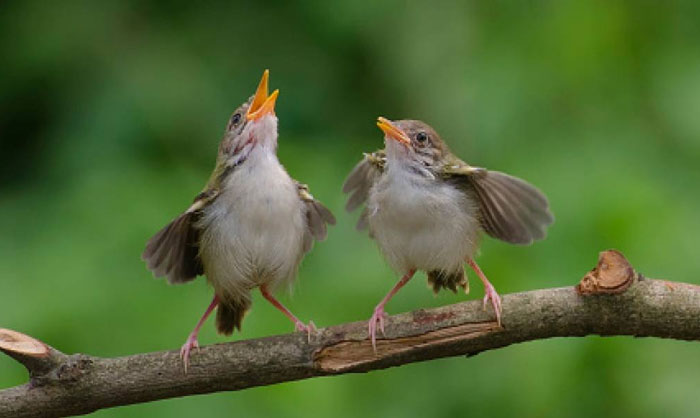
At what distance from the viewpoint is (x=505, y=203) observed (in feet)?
15.6

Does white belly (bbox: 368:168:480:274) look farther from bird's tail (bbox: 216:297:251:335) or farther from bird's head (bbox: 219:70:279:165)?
bird's tail (bbox: 216:297:251:335)

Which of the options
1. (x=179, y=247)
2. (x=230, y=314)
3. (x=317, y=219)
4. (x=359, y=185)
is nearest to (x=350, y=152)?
(x=359, y=185)

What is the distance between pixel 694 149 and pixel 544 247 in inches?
38.2

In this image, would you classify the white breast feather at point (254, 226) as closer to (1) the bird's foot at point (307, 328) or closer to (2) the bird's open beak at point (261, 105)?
(2) the bird's open beak at point (261, 105)

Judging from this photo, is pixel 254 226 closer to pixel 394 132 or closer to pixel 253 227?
pixel 253 227

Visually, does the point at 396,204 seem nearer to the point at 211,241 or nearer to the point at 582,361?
the point at 211,241

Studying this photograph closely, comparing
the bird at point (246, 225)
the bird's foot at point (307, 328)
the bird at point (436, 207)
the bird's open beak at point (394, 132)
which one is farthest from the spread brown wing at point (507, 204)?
the bird's foot at point (307, 328)

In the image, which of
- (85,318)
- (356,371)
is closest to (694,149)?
(356,371)

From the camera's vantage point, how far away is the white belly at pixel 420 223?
461 centimetres

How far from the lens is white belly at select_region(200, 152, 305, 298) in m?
4.61

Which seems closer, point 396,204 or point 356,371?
point 356,371

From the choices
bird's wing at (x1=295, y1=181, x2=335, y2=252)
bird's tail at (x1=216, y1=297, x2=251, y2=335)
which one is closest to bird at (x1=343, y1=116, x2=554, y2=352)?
bird's wing at (x1=295, y1=181, x2=335, y2=252)

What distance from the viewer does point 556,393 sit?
15.8 ft

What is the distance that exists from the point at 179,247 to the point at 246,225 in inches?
14.0
